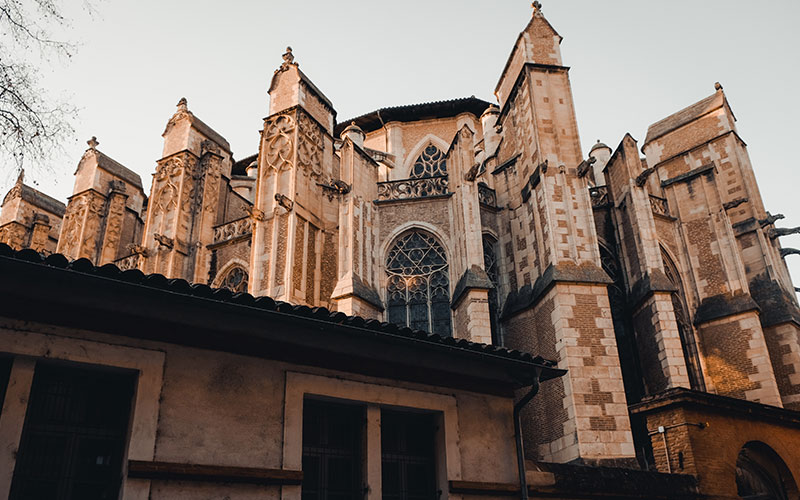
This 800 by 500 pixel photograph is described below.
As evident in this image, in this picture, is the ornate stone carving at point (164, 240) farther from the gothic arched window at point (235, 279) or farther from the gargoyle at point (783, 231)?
the gargoyle at point (783, 231)

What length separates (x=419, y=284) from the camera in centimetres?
1808

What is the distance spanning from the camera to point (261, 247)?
18.1 m

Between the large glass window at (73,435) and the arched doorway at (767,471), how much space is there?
985 cm

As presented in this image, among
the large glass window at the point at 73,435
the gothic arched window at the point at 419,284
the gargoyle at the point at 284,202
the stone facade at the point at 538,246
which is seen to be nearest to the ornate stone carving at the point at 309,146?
the stone facade at the point at 538,246

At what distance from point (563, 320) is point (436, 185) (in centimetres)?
659

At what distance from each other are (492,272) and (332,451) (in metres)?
12.1

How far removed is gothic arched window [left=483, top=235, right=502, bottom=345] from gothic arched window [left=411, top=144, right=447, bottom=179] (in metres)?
9.29

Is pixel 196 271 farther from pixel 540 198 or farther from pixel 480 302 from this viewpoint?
pixel 540 198

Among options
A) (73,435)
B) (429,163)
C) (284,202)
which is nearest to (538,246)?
(284,202)

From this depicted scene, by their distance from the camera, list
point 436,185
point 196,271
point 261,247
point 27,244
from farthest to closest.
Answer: point 27,244, point 196,271, point 436,185, point 261,247

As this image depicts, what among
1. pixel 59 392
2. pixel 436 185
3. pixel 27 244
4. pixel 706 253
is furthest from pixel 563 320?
pixel 27 244

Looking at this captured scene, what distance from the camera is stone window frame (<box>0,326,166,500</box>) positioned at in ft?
17.6

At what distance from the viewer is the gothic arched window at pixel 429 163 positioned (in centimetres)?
2780

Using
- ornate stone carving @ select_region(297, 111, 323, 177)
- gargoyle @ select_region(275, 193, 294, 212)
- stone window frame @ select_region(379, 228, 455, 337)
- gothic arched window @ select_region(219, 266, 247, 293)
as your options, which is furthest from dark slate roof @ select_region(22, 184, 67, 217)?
stone window frame @ select_region(379, 228, 455, 337)
